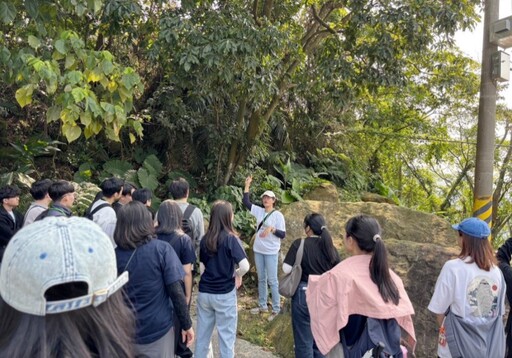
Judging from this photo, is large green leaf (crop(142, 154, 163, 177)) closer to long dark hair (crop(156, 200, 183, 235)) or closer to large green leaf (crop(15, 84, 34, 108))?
large green leaf (crop(15, 84, 34, 108))

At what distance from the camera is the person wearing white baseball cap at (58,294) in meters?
1.18

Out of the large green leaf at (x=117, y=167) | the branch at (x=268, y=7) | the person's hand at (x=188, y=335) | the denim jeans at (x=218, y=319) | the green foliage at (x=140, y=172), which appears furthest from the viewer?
the large green leaf at (x=117, y=167)

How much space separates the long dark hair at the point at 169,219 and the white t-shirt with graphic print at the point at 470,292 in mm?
2309

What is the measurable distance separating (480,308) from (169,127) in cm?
912

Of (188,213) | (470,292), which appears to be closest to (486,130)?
(470,292)

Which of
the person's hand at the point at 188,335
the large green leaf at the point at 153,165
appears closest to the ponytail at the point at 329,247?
the person's hand at the point at 188,335

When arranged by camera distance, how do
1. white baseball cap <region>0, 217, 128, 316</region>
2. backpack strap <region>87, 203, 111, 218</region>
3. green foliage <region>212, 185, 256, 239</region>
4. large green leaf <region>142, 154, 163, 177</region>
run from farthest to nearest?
large green leaf <region>142, 154, 163, 177</region>, green foliage <region>212, 185, 256, 239</region>, backpack strap <region>87, 203, 111, 218</region>, white baseball cap <region>0, 217, 128, 316</region>

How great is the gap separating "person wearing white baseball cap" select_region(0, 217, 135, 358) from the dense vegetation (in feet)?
11.3

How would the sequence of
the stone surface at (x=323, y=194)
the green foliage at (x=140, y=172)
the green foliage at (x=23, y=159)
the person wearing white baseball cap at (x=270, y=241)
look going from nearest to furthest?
the person wearing white baseball cap at (x=270, y=241) < the green foliage at (x=23, y=159) < the green foliage at (x=140, y=172) < the stone surface at (x=323, y=194)

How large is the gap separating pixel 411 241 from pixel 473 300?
3336mm

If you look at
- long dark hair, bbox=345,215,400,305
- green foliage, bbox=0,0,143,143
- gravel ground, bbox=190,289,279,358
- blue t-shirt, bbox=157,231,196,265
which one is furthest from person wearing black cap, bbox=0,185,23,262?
long dark hair, bbox=345,215,400,305

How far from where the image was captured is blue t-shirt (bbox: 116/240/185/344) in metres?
3.24

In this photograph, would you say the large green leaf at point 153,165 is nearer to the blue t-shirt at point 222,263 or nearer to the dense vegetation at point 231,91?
the dense vegetation at point 231,91

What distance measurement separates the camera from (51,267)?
119 centimetres
